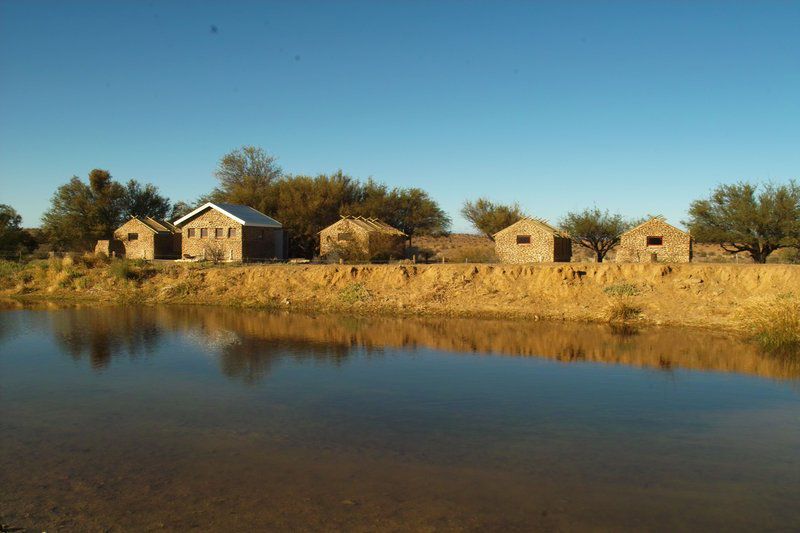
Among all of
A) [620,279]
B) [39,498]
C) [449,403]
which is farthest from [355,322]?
[39,498]

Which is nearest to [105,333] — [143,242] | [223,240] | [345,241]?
[223,240]

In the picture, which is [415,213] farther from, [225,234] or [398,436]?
[398,436]

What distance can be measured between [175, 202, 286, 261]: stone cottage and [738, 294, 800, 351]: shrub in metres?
32.9

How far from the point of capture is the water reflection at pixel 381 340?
837 inches

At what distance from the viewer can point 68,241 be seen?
63.8 meters

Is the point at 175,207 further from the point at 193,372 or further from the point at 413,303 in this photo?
the point at 193,372

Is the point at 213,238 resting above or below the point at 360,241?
above

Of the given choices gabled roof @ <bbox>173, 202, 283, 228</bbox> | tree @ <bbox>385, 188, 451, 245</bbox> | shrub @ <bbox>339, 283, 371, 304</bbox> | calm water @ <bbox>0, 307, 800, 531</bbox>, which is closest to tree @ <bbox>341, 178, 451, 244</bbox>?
tree @ <bbox>385, 188, 451, 245</bbox>

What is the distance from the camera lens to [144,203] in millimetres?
69875

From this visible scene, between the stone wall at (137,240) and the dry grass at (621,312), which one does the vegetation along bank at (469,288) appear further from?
the stone wall at (137,240)

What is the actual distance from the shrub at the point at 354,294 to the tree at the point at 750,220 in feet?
82.8

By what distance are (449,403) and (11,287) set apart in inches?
1526

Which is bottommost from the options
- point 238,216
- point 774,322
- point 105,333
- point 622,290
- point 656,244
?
point 105,333

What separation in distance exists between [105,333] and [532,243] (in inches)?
1136
